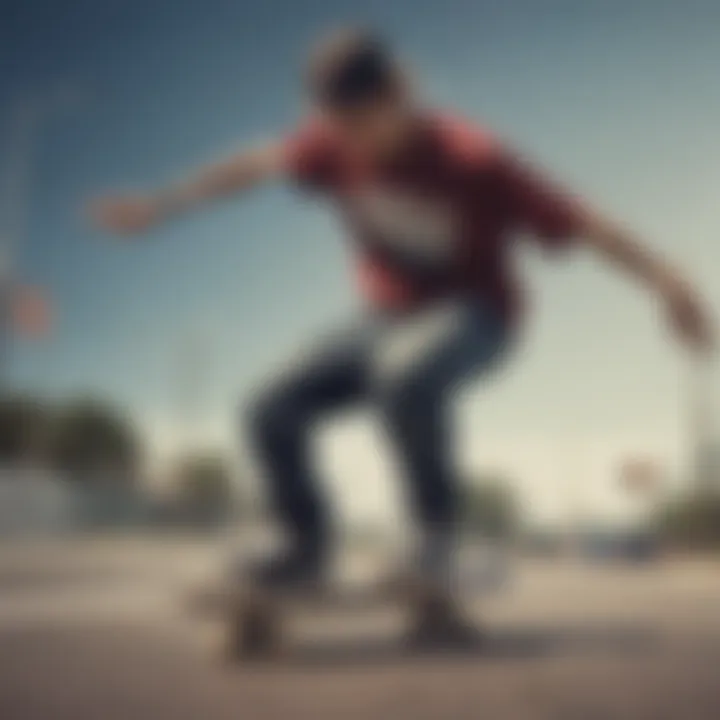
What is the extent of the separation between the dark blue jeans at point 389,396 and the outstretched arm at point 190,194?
417mm

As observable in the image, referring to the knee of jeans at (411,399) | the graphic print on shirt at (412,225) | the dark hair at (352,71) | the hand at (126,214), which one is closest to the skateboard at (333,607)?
the knee of jeans at (411,399)

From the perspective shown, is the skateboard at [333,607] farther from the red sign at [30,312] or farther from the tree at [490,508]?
the red sign at [30,312]

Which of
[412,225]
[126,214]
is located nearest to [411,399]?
[412,225]

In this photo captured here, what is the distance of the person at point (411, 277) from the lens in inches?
56.7

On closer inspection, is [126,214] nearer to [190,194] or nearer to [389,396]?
[190,194]

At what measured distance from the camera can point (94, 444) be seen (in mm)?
1624

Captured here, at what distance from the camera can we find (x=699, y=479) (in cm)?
155

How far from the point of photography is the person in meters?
1.44

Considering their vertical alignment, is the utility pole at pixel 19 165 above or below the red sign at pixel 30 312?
above

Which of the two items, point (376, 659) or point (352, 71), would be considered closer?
point (376, 659)

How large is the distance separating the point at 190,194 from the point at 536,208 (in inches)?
28.8

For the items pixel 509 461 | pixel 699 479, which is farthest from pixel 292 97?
pixel 699 479

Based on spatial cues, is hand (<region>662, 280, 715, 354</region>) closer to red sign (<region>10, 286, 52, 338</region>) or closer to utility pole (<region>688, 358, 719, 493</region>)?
utility pole (<region>688, 358, 719, 493</region>)

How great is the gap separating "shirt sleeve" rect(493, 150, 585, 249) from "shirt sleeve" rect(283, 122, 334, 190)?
350mm
